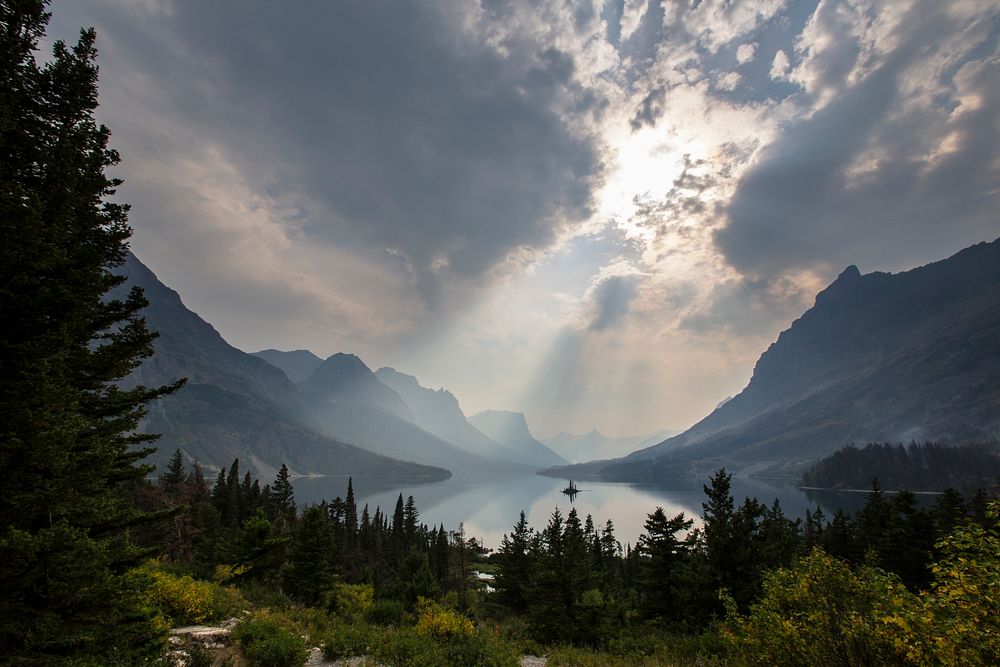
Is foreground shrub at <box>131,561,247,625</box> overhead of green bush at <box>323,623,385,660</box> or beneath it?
overhead

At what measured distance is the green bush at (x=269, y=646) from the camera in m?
11.1

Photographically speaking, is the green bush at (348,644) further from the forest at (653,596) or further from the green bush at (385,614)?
the green bush at (385,614)

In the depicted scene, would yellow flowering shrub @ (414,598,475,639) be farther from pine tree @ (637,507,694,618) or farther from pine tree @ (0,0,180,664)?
pine tree @ (637,507,694,618)

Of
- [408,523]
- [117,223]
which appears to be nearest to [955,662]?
[117,223]

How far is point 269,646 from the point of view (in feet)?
37.4

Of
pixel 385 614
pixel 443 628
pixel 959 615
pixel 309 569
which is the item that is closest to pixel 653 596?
pixel 385 614

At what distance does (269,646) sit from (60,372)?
345 inches

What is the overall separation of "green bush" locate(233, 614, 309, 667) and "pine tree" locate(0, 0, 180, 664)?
9.64 ft

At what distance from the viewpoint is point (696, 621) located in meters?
25.2

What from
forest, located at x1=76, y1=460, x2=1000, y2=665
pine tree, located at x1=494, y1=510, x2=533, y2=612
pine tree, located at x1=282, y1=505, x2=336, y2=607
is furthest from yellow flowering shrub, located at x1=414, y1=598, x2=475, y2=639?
pine tree, located at x1=494, y1=510, x2=533, y2=612

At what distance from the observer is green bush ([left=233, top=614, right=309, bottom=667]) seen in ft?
36.5

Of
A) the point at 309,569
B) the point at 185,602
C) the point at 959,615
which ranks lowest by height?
the point at 309,569

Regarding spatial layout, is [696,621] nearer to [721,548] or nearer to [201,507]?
[721,548]

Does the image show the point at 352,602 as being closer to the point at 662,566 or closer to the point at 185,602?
the point at 185,602
